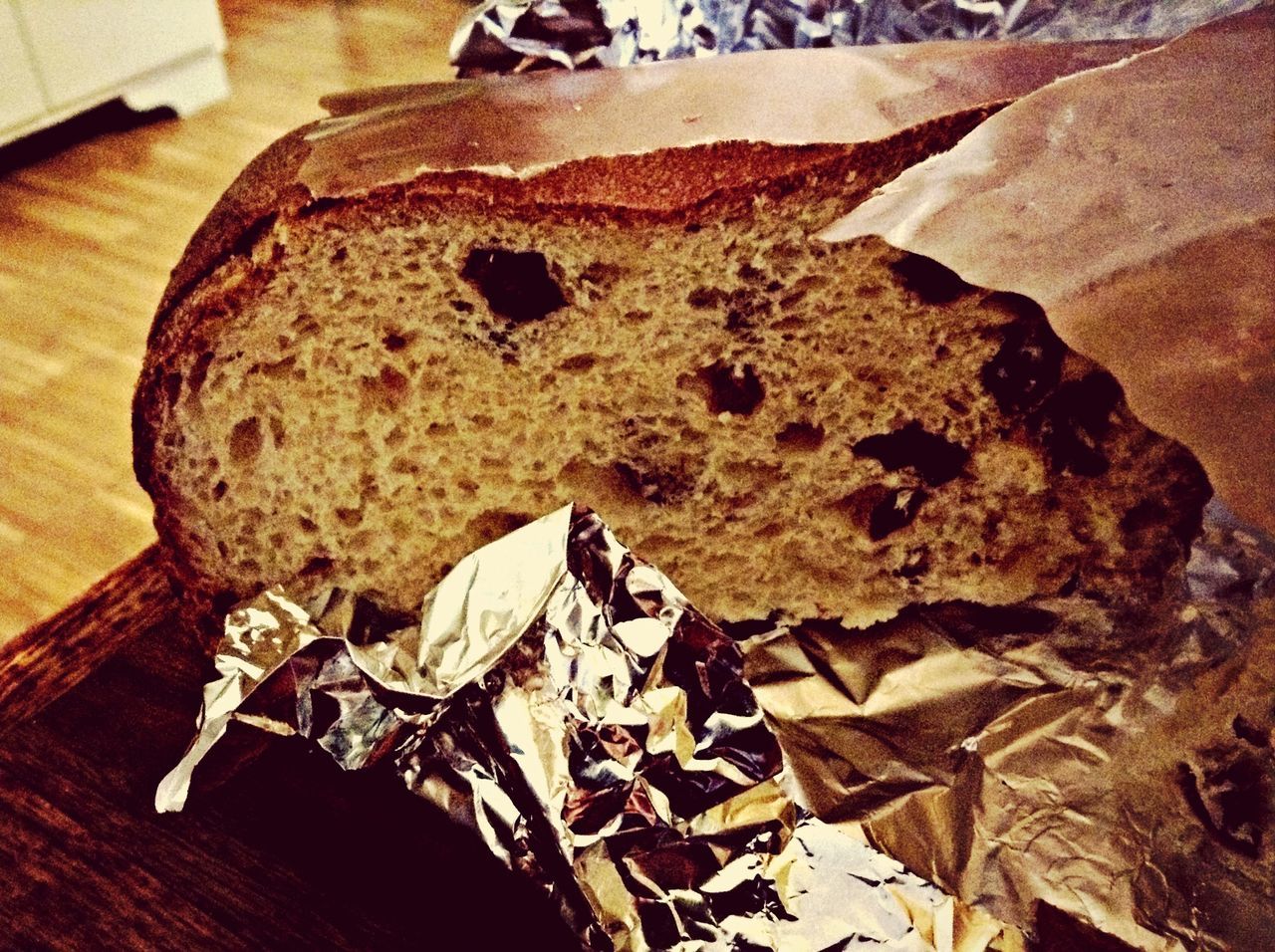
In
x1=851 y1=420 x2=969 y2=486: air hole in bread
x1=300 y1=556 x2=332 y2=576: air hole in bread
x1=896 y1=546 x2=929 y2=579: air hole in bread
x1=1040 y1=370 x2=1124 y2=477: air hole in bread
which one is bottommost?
x1=896 y1=546 x2=929 y2=579: air hole in bread

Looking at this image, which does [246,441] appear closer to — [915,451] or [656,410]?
[656,410]

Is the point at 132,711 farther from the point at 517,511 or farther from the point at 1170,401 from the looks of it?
the point at 1170,401

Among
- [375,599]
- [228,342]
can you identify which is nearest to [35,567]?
[375,599]

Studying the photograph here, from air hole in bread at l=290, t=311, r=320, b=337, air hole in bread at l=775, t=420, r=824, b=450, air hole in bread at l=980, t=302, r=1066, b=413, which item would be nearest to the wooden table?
air hole in bread at l=290, t=311, r=320, b=337

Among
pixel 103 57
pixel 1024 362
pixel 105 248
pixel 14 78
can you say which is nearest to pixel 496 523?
pixel 1024 362

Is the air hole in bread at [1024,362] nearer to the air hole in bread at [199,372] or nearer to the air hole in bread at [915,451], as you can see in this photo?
the air hole in bread at [915,451]

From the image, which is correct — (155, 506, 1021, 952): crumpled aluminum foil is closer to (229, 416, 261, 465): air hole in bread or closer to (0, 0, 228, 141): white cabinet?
(229, 416, 261, 465): air hole in bread
